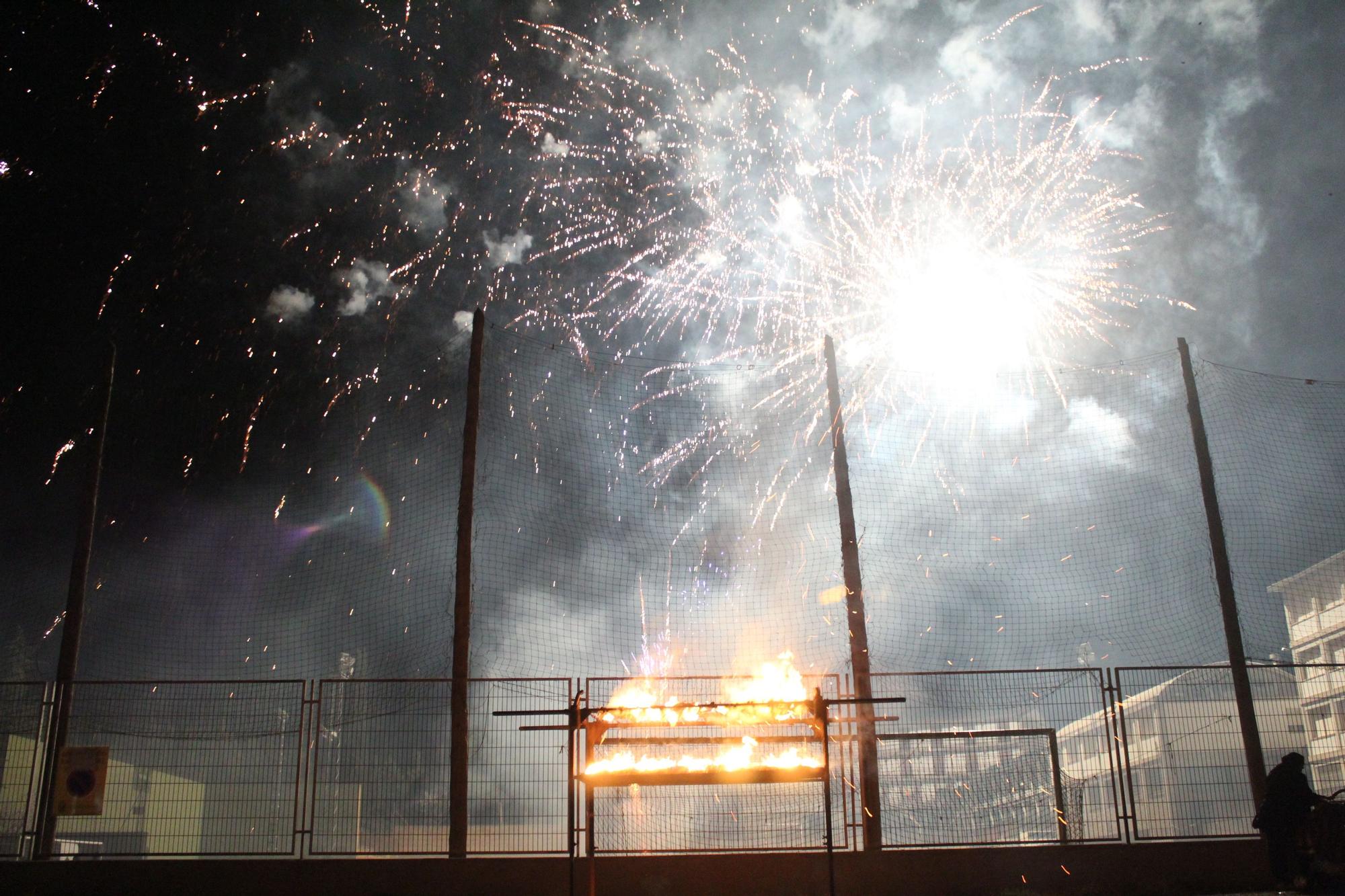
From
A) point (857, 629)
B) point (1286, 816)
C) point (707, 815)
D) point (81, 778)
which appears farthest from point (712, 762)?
point (81, 778)

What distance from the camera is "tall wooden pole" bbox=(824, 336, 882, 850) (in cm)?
888

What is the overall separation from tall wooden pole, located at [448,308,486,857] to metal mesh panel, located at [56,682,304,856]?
1.42 m

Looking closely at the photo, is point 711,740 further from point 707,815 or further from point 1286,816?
point 1286,816

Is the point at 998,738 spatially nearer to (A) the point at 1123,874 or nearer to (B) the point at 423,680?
(A) the point at 1123,874

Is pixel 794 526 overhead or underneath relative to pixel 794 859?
overhead

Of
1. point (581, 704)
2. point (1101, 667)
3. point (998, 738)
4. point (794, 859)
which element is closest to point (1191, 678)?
point (1101, 667)

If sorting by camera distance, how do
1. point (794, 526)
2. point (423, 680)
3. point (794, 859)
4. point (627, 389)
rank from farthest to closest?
1. point (794, 526)
2. point (627, 389)
3. point (423, 680)
4. point (794, 859)

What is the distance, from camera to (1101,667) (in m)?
9.20

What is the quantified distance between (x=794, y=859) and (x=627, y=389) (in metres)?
5.95

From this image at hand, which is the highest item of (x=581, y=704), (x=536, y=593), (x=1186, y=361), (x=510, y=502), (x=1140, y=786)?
(x=1186, y=361)

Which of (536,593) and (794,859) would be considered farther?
(536,593)

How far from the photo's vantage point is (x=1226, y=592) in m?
10.2

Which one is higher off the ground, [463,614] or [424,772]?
[463,614]

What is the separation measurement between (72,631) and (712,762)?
717 cm
